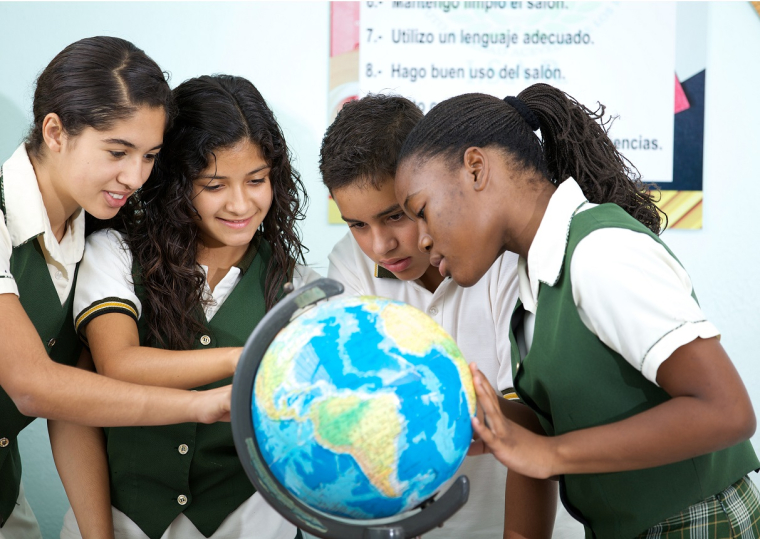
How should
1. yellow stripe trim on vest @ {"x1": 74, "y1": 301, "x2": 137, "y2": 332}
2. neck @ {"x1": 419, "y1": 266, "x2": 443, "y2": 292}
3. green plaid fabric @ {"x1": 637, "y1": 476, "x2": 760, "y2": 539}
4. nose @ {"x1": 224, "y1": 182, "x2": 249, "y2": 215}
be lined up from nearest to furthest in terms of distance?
green plaid fabric @ {"x1": 637, "y1": 476, "x2": 760, "y2": 539}
yellow stripe trim on vest @ {"x1": 74, "y1": 301, "x2": 137, "y2": 332}
nose @ {"x1": 224, "y1": 182, "x2": 249, "y2": 215}
neck @ {"x1": 419, "y1": 266, "x2": 443, "y2": 292}

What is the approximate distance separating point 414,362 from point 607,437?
36 centimetres

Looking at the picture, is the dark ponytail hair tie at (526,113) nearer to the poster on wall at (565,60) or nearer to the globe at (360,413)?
the globe at (360,413)

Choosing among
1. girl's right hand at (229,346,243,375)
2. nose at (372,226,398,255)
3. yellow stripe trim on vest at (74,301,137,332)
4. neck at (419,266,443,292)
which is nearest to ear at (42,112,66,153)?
yellow stripe trim on vest at (74,301,137,332)

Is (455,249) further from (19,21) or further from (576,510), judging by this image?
(19,21)

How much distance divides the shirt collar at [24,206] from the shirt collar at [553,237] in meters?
1.04

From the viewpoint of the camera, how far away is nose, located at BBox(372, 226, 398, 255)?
1.73 m

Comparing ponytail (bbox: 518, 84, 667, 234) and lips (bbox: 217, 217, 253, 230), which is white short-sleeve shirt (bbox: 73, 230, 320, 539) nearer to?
lips (bbox: 217, 217, 253, 230)

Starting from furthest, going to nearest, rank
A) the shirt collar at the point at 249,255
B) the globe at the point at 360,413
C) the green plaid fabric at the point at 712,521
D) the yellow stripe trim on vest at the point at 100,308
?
the shirt collar at the point at 249,255 → the yellow stripe trim on vest at the point at 100,308 → the green plaid fabric at the point at 712,521 → the globe at the point at 360,413

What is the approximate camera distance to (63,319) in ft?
5.36

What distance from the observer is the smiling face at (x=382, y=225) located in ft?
5.57

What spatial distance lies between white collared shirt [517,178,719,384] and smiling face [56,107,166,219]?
948mm

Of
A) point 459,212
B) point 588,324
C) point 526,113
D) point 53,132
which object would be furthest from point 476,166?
point 53,132

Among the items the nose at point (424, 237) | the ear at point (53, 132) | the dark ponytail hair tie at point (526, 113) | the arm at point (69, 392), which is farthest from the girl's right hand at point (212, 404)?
the dark ponytail hair tie at point (526, 113)

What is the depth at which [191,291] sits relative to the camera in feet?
5.62
